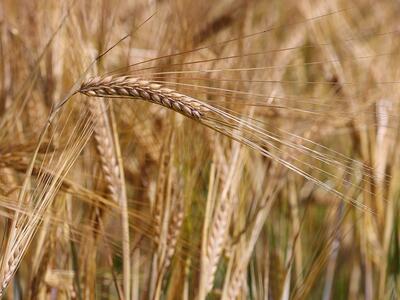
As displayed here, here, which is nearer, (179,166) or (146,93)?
(146,93)

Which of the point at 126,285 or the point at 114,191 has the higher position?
the point at 114,191

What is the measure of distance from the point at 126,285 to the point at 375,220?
55 centimetres

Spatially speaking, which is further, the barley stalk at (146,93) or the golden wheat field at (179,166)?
the golden wheat field at (179,166)

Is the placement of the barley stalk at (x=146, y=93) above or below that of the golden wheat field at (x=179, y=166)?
above

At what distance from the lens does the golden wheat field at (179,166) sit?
4.10 ft

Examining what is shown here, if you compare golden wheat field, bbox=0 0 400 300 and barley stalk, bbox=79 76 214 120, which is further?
golden wheat field, bbox=0 0 400 300

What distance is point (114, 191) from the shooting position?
1349mm

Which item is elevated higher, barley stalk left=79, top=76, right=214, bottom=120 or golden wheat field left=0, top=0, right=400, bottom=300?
barley stalk left=79, top=76, right=214, bottom=120

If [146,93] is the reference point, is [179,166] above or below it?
below

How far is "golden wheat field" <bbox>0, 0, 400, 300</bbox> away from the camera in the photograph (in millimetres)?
1251

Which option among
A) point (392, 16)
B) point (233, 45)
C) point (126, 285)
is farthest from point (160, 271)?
point (392, 16)

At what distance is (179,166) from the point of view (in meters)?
1.47

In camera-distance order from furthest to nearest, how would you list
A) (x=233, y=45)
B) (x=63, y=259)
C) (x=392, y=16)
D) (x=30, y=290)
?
(x=392, y=16)
(x=233, y=45)
(x=63, y=259)
(x=30, y=290)

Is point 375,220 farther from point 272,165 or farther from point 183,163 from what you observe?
point 183,163
